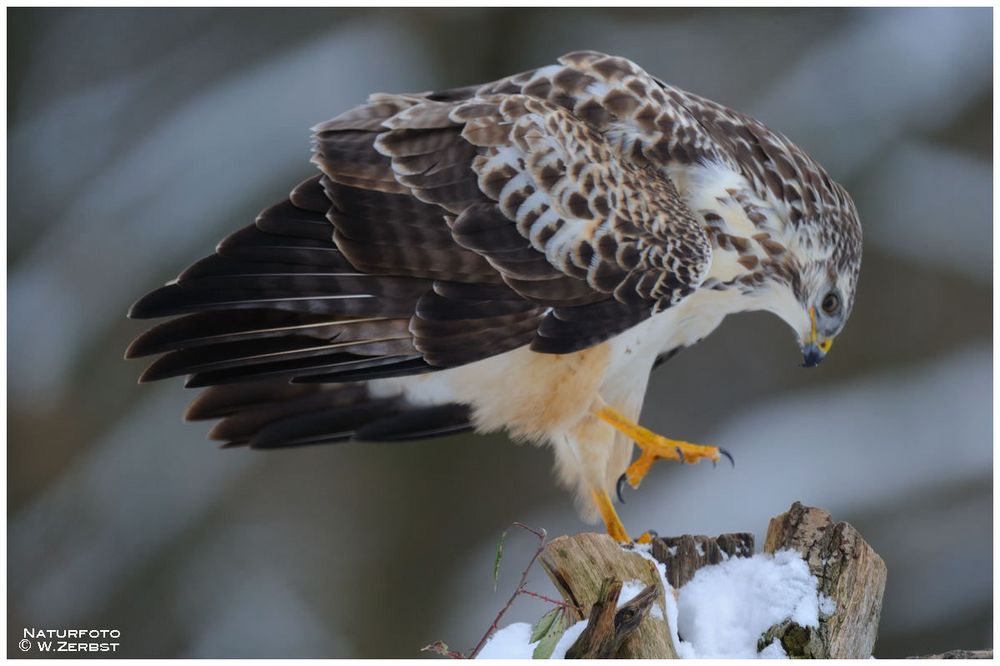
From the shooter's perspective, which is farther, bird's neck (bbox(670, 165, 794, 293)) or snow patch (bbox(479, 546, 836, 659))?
bird's neck (bbox(670, 165, 794, 293))

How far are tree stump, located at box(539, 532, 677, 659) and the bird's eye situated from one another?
848mm

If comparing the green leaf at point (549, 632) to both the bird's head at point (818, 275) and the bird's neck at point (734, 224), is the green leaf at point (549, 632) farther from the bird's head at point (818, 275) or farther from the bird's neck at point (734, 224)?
the bird's head at point (818, 275)

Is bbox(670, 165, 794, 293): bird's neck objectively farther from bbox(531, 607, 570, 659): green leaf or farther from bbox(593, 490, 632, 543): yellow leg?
bbox(531, 607, 570, 659): green leaf

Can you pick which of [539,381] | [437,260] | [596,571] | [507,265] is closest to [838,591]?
[596,571]

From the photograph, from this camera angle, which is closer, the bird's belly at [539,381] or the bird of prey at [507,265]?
the bird of prey at [507,265]

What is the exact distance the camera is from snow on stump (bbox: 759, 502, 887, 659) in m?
2.11

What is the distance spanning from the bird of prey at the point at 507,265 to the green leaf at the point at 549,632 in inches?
20.6

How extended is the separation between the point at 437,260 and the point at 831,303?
0.96m

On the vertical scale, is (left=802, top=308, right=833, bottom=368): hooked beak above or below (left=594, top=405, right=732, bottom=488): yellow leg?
above

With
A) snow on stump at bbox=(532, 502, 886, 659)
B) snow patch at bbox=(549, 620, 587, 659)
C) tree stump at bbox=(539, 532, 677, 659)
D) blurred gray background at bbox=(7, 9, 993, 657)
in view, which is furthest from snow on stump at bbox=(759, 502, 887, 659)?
blurred gray background at bbox=(7, 9, 993, 657)

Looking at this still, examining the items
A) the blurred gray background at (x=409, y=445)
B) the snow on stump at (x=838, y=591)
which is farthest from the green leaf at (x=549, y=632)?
the blurred gray background at (x=409, y=445)

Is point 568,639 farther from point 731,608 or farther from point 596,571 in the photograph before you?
point 731,608

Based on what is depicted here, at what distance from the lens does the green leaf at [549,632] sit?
2.03 metres

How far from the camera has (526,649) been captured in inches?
84.0
